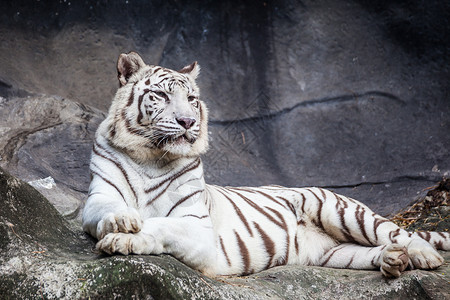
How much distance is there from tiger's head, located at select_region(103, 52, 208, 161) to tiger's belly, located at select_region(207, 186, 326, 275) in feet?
1.90

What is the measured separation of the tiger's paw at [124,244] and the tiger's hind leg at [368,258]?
1.39 metres

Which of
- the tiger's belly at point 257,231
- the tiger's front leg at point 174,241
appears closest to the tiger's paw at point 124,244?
the tiger's front leg at point 174,241

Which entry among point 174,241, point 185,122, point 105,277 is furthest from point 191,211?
point 105,277

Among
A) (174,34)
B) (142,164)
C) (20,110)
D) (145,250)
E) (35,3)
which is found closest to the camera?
(145,250)

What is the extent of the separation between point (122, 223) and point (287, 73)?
4.42m

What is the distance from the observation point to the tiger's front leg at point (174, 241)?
236 centimetres

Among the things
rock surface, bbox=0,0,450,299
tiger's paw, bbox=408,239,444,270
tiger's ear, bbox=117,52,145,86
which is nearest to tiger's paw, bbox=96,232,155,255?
tiger's ear, bbox=117,52,145,86

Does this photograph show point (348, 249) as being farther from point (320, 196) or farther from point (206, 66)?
point (206, 66)

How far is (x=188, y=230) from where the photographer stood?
283 cm

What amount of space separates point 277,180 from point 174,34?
211 cm

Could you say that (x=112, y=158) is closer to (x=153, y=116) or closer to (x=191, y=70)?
(x=153, y=116)

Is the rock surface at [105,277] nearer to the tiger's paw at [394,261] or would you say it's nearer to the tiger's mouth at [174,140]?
the tiger's paw at [394,261]

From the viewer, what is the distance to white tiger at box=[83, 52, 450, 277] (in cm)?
276

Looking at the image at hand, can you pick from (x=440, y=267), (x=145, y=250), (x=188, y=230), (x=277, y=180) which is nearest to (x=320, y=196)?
(x=440, y=267)
